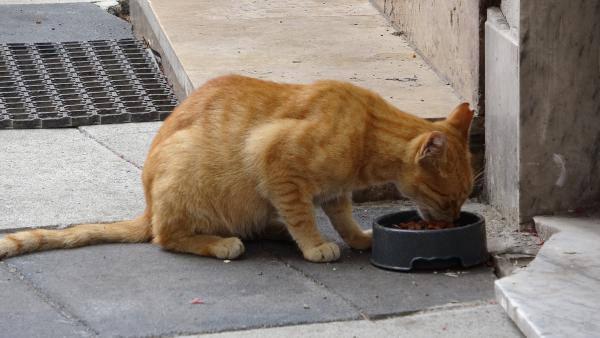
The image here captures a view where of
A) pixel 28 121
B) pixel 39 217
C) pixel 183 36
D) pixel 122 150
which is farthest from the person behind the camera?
pixel 183 36

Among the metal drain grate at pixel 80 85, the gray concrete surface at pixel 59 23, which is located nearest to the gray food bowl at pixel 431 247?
the metal drain grate at pixel 80 85

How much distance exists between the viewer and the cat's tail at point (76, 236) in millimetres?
4879

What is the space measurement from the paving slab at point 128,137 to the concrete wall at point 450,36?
168 centimetres

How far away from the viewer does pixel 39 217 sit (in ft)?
17.5

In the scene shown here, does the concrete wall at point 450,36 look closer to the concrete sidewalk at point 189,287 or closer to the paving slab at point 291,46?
the paving slab at point 291,46

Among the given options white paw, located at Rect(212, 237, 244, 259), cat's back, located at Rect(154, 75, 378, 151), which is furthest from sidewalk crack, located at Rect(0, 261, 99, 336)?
cat's back, located at Rect(154, 75, 378, 151)

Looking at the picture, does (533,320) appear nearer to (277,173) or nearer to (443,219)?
(443,219)

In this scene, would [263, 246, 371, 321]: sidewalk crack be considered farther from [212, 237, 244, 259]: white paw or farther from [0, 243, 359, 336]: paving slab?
[212, 237, 244, 259]: white paw

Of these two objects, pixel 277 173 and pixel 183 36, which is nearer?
pixel 277 173

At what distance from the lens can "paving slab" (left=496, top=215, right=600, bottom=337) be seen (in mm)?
3859

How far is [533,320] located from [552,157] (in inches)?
48.1

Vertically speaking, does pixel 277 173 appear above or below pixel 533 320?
above

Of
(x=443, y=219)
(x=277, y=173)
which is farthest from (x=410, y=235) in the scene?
(x=277, y=173)

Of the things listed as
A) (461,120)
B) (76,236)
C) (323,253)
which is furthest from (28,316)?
(461,120)
